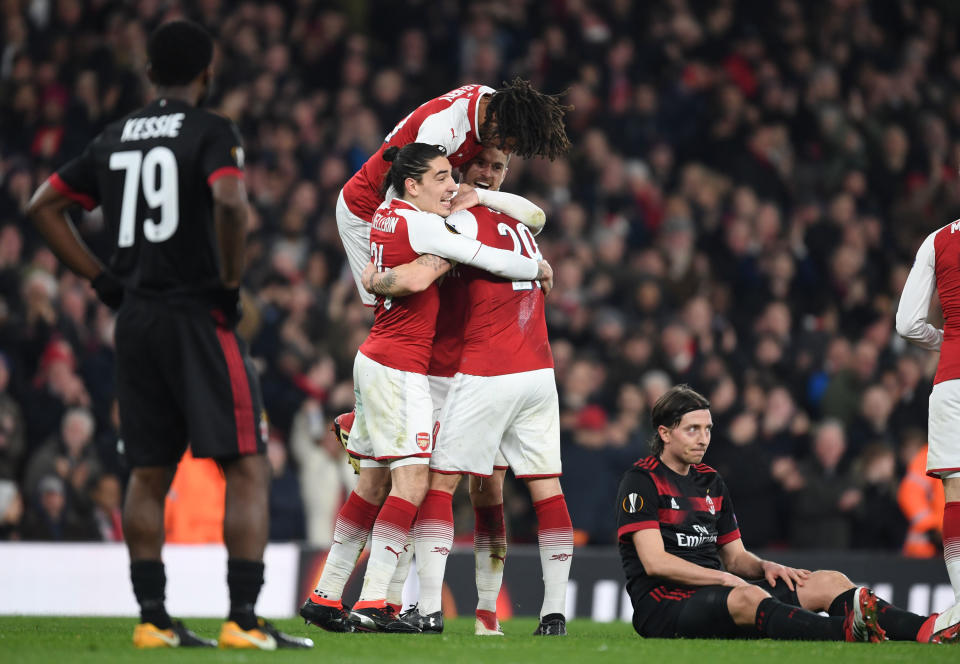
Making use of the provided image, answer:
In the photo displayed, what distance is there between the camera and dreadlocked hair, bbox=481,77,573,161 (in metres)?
7.14

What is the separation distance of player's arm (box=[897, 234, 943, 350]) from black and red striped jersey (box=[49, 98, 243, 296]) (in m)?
3.58

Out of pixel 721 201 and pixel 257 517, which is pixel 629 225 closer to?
pixel 721 201

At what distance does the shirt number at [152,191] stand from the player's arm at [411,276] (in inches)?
59.5

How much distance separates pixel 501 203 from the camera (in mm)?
7129

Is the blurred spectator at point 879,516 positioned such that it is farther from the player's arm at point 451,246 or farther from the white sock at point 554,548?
the player's arm at point 451,246

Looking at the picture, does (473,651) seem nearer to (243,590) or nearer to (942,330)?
(243,590)

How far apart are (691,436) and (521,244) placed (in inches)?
51.5

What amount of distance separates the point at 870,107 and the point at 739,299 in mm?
3792

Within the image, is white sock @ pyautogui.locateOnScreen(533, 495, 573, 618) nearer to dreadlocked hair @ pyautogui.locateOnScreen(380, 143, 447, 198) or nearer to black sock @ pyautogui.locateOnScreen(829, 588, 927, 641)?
black sock @ pyautogui.locateOnScreen(829, 588, 927, 641)

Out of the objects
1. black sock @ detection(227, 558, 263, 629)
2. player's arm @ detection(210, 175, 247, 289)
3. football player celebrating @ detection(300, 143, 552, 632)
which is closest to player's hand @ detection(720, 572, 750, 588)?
football player celebrating @ detection(300, 143, 552, 632)

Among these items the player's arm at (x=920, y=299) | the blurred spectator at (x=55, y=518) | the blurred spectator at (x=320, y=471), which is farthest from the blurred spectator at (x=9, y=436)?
the player's arm at (x=920, y=299)

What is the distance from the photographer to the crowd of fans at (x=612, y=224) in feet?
39.4

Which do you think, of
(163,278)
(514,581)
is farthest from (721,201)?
(163,278)

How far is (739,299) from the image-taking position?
15.1 meters
